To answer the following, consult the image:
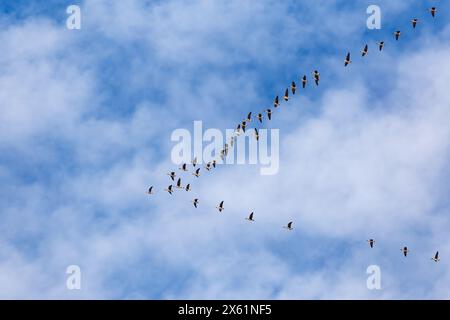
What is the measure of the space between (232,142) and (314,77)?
12660 millimetres
